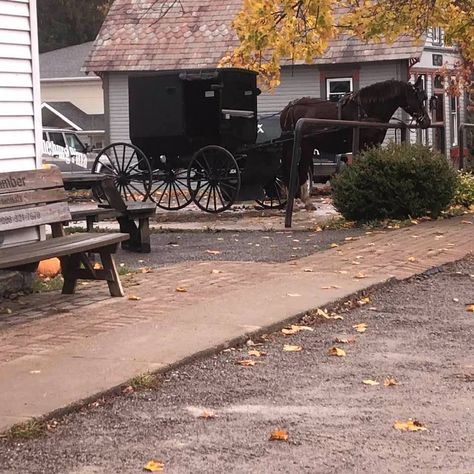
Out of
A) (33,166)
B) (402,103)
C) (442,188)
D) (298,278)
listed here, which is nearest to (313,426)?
(298,278)

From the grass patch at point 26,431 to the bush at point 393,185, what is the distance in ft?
31.2

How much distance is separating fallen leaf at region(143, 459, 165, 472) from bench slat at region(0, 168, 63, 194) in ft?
13.7

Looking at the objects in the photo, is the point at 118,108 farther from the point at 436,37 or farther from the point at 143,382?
the point at 143,382

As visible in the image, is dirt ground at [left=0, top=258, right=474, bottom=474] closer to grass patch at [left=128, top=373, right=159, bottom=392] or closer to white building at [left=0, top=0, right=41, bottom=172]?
grass patch at [left=128, top=373, right=159, bottom=392]

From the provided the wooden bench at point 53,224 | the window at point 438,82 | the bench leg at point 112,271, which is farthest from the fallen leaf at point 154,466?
the window at point 438,82

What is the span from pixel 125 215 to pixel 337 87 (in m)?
18.0

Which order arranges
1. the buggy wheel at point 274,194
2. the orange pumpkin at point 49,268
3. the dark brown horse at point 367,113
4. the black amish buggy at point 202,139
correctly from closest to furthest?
the orange pumpkin at point 49,268, the black amish buggy at point 202,139, the dark brown horse at point 367,113, the buggy wheel at point 274,194

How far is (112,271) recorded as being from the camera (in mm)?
8508

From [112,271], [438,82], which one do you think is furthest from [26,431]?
[438,82]

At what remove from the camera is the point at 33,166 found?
9445 mm

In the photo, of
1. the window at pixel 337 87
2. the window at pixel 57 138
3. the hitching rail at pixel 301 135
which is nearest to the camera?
the hitching rail at pixel 301 135

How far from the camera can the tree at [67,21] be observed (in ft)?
176

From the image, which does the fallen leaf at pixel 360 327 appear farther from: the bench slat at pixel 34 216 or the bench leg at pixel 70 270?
the bench slat at pixel 34 216

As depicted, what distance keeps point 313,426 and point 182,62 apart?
81.1 feet
